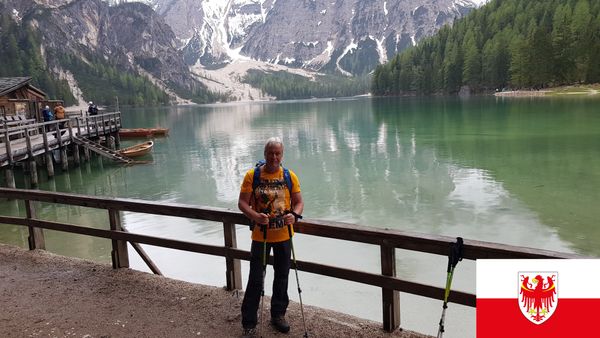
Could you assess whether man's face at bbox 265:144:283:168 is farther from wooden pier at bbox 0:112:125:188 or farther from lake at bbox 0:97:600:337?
A: wooden pier at bbox 0:112:125:188

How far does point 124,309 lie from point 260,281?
2.33 m

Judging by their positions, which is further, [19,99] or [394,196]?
[19,99]

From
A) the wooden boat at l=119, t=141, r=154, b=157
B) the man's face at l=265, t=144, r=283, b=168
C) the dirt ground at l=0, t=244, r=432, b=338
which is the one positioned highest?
the man's face at l=265, t=144, r=283, b=168

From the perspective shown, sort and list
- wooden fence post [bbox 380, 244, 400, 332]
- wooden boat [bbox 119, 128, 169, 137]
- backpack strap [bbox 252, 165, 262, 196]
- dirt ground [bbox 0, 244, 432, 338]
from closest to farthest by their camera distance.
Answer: backpack strap [bbox 252, 165, 262, 196] → wooden fence post [bbox 380, 244, 400, 332] → dirt ground [bbox 0, 244, 432, 338] → wooden boat [bbox 119, 128, 169, 137]

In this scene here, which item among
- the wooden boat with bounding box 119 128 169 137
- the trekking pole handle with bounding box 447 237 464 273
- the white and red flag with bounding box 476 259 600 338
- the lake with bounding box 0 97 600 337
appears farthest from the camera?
Result: the wooden boat with bounding box 119 128 169 137

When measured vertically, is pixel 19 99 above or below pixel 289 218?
above

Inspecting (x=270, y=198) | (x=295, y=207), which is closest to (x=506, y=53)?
(x=295, y=207)

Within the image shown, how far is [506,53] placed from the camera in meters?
→ 133

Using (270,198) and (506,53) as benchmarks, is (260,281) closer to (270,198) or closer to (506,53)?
(270,198)

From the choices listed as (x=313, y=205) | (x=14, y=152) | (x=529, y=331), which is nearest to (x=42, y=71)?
(x=14, y=152)

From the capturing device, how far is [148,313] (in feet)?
22.1

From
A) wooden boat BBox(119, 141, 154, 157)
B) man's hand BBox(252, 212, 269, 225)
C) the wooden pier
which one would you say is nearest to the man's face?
man's hand BBox(252, 212, 269, 225)

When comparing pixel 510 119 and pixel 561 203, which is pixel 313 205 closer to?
pixel 561 203

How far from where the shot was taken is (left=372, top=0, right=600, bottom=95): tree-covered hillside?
110125 millimetres
